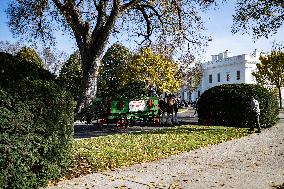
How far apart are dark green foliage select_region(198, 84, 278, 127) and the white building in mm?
50515

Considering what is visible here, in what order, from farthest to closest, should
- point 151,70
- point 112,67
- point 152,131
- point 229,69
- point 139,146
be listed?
point 229,69 → point 112,67 → point 151,70 → point 152,131 → point 139,146

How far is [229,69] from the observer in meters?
72.3

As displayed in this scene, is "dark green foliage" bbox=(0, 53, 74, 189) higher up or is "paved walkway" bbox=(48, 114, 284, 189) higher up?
"dark green foliage" bbox=(0, 53, 74, 189)

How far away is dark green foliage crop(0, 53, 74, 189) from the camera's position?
6.18 m

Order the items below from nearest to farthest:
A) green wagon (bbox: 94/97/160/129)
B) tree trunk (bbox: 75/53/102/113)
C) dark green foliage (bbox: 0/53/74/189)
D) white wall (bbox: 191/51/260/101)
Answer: dark green foliage (bbox: 0/53/74/189) < green wagon (bbox: 94/97/160/129) < tree trunk (bbox: 75/53/102/113) < white wall (bbox: 191/51/260/101)

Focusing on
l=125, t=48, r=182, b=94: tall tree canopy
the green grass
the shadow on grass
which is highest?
l=125, t=48, r=182, b=94: tall tree canopy

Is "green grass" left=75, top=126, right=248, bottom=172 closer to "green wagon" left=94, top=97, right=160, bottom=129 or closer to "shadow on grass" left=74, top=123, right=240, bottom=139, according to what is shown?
"shadow on grass" left=74, top=123, right=240, bottom=139

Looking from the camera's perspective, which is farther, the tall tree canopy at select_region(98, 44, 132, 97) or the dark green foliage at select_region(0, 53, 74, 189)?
the tall tree canopy at select_region(98, 44, 132, 97)

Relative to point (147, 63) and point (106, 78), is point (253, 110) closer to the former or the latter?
point (147, 63)

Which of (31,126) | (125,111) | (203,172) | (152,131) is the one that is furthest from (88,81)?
(31,126)

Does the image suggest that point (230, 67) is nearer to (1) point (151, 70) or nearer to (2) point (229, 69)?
(2) point (229, 69)

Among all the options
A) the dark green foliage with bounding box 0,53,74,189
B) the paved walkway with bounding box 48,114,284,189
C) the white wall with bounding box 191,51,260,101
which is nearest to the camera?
the dark green foliage with bounding box 0,53,74,189

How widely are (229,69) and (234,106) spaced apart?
55.6 meters

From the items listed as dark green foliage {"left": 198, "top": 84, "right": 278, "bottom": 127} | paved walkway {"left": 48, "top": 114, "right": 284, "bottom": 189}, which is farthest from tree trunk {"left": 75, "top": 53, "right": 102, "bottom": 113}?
paved walkway {"left": 48, "top": 114, "right": 284, "bottom": 189}
